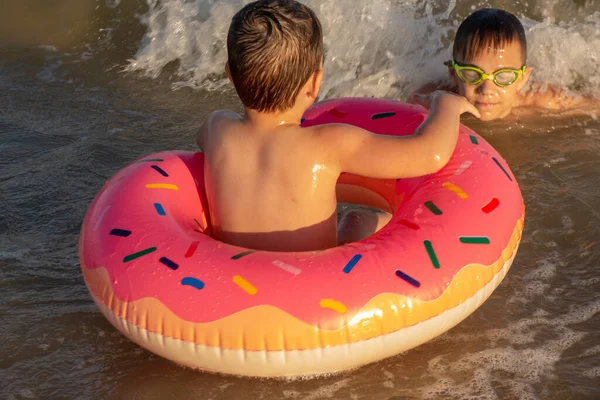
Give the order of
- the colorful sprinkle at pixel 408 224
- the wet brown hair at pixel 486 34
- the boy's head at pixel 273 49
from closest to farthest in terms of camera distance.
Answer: the boy's head at pixel 273 49 < the colorful sprinkle at pixel 408 224 < the wet brown hair at pixel 486 34

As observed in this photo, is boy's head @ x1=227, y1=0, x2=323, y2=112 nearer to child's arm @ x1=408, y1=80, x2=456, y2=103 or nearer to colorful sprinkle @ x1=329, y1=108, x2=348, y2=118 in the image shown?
colorful sprinkle @ x1=329, y1=108, x2=348, y2=118

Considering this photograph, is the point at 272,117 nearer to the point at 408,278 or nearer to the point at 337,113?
the point at 408,278

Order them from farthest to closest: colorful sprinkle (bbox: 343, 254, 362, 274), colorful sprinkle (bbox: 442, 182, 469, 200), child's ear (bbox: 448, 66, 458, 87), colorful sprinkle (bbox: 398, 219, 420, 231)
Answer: child's ear (bbox: 448, 66, 458, 87)
colorful sprinkle (bbox: 442, 182, 469, 200)
colorful sprinkle (bbox: 398, 219, 420, 231)
colorful sprinkle (bbox: 343, 254, 362, 274)

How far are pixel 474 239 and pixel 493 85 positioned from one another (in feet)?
6.76

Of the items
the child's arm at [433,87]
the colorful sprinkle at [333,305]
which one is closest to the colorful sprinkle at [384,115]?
the colorful sprinkle at [333,305]

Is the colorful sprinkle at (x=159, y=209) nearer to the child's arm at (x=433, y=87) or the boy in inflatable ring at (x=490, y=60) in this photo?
the boy in inflatable ring at (x=490, y=60)

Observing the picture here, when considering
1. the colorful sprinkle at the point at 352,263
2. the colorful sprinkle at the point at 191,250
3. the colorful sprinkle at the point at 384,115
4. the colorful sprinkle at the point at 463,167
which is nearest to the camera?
the colorful sprinkle at the point at 352,263

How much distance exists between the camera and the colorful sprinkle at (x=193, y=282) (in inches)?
114

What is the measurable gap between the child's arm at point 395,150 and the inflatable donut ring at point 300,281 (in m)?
0.23

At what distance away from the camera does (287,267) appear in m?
2.92

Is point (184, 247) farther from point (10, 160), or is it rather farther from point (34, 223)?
point (10, 160)

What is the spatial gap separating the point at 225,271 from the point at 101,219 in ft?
2.21

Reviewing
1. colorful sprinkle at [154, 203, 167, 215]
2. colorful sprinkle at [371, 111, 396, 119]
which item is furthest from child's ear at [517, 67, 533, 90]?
colorful sprinkle at [154, 203, 167, 215]

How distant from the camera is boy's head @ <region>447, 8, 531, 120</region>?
15.8 feet
